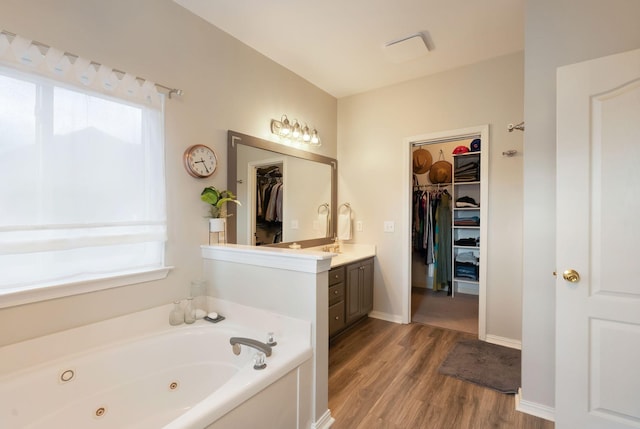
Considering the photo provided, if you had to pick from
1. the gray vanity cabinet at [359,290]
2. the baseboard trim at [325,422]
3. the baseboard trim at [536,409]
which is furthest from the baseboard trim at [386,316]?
the baseboard trim at [325,422]

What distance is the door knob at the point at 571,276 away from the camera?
155 centimetres

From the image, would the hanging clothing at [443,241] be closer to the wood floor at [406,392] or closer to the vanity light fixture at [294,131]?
the wood floor at [406,392]

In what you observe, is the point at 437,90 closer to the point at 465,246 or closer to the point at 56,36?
the point at 465,246

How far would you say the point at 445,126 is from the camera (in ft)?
10.2

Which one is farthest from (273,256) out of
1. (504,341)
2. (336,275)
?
(504,341)

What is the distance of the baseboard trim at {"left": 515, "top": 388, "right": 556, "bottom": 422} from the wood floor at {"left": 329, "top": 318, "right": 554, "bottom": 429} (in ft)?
0.12

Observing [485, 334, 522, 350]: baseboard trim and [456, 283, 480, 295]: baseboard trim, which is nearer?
[485, 334, 522, 350]: baseboard trim

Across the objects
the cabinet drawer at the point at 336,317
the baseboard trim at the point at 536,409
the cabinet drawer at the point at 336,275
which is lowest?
the baseboard trim at the point at 536,409

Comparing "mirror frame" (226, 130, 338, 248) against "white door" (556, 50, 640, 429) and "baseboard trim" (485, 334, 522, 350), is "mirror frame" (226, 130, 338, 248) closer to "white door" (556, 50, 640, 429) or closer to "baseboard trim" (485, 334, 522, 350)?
"baseboard trim" (485, 334, 522, 350)

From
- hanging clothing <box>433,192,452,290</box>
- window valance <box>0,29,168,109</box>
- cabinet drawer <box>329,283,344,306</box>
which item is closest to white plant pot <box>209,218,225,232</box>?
window valance <box>0,29,168,109</box>

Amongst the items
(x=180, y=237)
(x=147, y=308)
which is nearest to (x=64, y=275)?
(x=147, y=308)

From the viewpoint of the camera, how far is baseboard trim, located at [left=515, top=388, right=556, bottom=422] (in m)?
1.82

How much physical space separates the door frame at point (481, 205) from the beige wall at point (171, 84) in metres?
1.55

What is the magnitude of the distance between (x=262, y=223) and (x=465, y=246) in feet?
10.3
